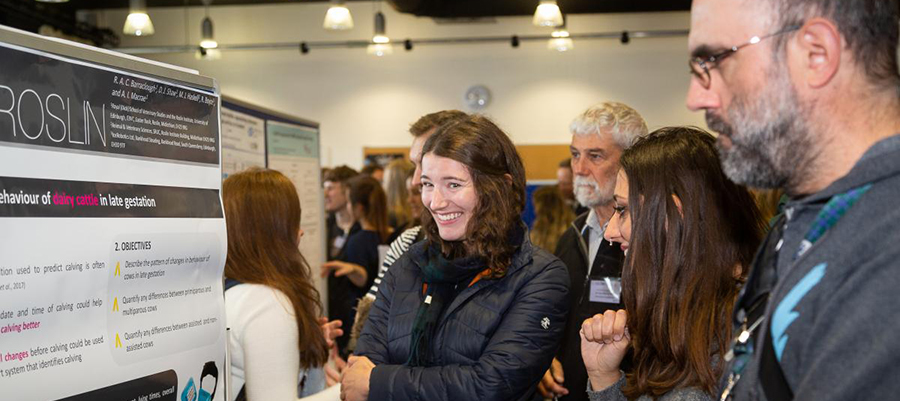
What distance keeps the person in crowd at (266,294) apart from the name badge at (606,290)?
950 millimetres

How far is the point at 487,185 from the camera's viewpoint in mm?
2279

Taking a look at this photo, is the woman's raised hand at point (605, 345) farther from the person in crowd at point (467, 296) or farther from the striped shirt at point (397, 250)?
the striped shirt at point (397, 250)

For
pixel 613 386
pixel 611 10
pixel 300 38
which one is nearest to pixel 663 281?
pixel 613 386

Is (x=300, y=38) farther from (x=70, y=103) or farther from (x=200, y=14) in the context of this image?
(x=70, y=103)

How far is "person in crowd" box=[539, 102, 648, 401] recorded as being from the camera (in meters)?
2.60

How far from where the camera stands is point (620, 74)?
33.3ft

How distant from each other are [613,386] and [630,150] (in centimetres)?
59

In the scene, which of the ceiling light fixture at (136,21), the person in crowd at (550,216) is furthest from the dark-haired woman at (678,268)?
the ceiling light fixture at (136,21)

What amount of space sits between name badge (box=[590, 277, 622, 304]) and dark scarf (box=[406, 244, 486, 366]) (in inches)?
22.0

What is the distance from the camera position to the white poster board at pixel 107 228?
143 centimetres

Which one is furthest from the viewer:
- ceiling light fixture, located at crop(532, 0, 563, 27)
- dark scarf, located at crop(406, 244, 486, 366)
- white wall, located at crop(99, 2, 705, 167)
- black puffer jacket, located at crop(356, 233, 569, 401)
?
white wall, located at crop(99, 2, 705, 167)

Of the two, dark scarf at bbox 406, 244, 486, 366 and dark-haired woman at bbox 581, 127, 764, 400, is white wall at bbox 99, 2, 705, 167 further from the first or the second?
dark-haired woman at bbox 581, 127, 764, 400

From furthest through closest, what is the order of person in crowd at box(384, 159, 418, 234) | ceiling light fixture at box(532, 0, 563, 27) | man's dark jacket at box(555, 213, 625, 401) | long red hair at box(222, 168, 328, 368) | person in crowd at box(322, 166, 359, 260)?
ceiling light fixture at box(532, 0, 563, 27) < person in crowd at box(322, 166, 359, 260) < person in crowd at box(384, 159, 418, 234) < man's dark jacket at box(555, 213, 625, 401) < long red hair at box(222, 168, 328, 368)

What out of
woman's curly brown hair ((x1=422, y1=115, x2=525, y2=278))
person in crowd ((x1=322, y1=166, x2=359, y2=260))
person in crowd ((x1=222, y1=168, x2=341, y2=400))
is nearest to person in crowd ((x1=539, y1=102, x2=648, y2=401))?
woman's curly brown hair ((x1=422, y1=115, x2=525, y2=278))
